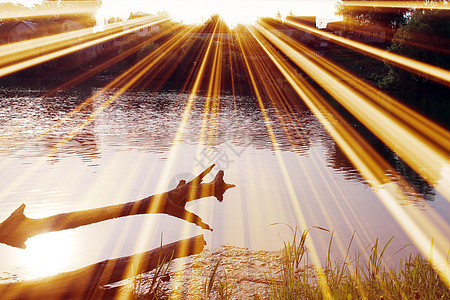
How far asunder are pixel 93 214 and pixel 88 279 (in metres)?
1.51

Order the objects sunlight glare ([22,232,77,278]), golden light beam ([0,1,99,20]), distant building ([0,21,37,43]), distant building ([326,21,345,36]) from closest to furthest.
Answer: sunlight glare ([22,232,77,278]) < distant building ([0,21,37,43]) < distant building ([326,21,345,36]) < golden light beam ([0,1,99,20])

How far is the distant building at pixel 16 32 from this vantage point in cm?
9988

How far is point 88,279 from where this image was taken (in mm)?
6883

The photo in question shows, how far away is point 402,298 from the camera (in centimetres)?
588

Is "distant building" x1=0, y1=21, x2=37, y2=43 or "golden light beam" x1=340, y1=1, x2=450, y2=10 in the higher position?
"golden light beam" x1=340, y1=1, x2=450, y2=10

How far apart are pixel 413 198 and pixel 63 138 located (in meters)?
18.9

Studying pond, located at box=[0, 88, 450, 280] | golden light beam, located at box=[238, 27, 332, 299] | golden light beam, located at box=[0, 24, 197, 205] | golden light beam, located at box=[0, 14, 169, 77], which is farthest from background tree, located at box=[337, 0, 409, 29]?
pond, located at box=[0, 88, 450, 280]

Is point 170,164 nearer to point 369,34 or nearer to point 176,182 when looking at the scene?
point 176,182

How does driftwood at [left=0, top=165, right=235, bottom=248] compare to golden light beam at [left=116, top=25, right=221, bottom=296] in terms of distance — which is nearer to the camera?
golden light beam at [left=116, top=25, right=221, bottom=296]

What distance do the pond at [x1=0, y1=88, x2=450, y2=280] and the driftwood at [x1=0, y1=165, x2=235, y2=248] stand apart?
1.12 meters

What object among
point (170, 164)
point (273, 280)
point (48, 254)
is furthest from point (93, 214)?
point (170, 164)

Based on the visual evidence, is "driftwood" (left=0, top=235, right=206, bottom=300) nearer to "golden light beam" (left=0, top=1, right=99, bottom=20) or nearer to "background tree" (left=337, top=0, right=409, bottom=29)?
"background tree" (left=337, top=0, right=409, bottom=29)

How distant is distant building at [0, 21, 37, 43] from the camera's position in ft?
328

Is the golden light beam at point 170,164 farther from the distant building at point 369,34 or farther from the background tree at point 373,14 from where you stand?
the distant building at point 369,34
